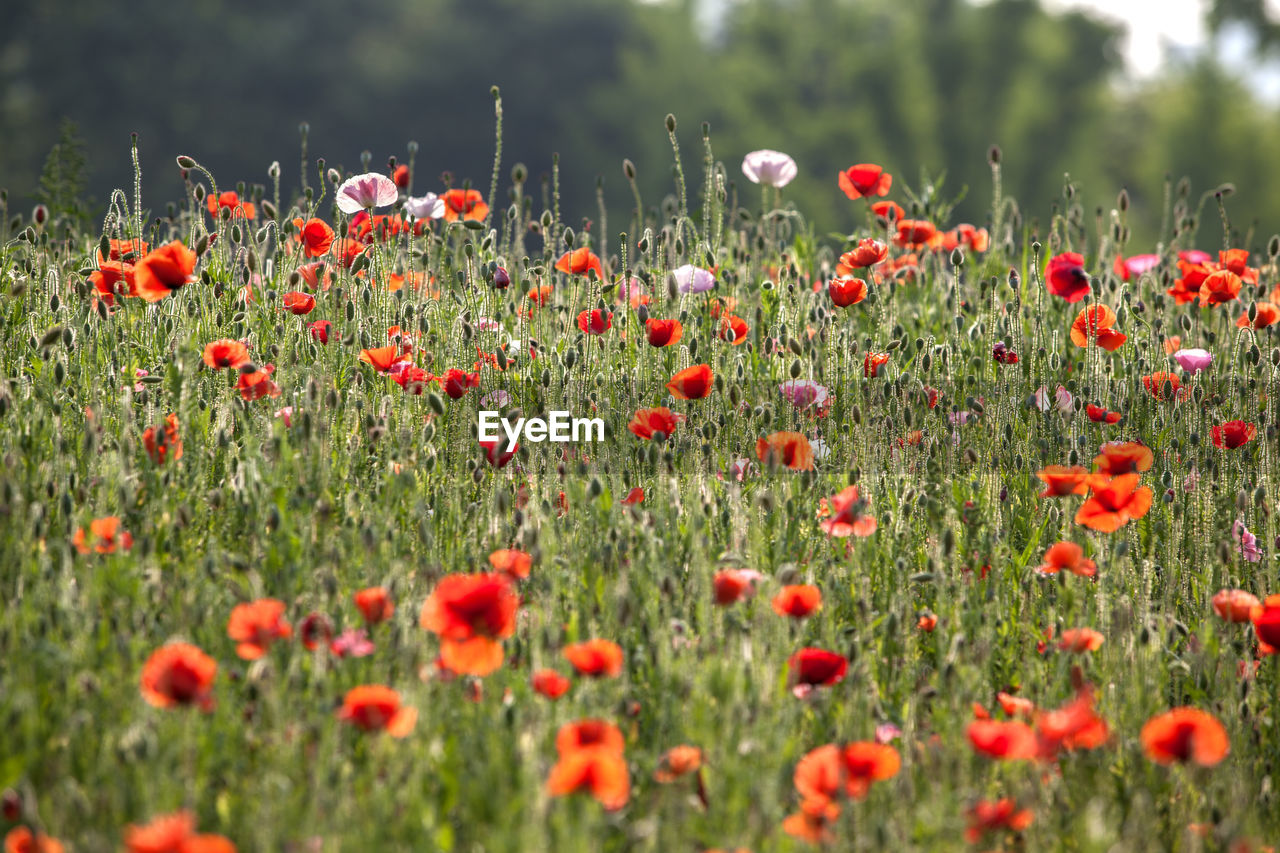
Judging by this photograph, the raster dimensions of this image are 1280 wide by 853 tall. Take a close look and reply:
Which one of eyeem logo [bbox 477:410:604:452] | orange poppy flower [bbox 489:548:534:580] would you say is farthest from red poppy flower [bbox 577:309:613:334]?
orange poppy flower [bbox 489:548:534:580]

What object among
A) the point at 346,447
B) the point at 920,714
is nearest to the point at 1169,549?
the point at 920,714

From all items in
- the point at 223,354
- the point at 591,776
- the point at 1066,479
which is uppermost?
the point at 223,354

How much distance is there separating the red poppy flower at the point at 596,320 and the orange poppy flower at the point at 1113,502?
141 centimetres

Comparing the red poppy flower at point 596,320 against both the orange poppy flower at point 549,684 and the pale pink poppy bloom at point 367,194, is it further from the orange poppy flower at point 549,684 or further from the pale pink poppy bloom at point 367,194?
the orange poppy flower at point 549,684

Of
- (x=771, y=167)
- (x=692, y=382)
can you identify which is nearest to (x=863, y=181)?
(x=771, y=167)

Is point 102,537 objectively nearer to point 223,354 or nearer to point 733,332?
point 223,354

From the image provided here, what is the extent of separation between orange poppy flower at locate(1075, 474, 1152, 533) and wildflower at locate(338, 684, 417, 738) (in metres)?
1.40

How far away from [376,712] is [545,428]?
148cm

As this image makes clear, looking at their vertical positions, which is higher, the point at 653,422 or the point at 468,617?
the point at 653,422

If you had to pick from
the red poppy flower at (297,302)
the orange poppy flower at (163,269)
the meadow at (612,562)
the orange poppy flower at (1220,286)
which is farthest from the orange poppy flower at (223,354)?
the orange poppy flower at (1220,286)

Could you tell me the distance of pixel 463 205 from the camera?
389cm

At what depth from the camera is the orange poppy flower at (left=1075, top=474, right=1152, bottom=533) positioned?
2.36 metres

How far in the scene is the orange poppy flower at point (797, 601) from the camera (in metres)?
2.01

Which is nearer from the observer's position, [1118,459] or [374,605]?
[374,605]
